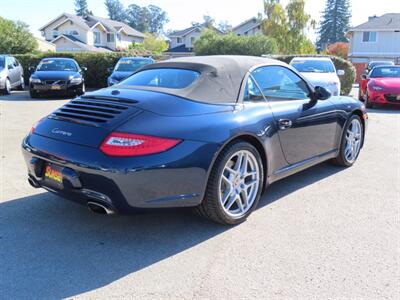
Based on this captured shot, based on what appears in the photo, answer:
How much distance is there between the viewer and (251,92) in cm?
397

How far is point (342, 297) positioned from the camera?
2.62 metres

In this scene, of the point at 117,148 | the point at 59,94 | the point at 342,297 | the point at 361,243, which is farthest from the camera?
the point at 59,94

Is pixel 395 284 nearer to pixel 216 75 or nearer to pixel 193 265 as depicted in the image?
pixel 193 265

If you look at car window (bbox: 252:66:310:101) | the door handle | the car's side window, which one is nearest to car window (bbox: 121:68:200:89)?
the car's side window

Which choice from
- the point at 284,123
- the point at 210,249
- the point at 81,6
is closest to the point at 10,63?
the point at 284,123

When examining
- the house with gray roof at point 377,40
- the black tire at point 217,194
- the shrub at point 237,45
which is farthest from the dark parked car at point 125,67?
the house with gray roof at point 377,40

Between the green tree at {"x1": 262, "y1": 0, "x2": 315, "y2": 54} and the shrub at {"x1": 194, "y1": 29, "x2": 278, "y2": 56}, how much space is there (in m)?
7.96

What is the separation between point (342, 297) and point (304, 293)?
0.78 ft

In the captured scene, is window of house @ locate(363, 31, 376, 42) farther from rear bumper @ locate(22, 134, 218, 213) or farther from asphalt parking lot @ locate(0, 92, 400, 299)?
rear bumper @ locate(22, 134, 218, 213)

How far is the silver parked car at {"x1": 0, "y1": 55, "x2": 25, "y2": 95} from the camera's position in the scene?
15555 millimetres

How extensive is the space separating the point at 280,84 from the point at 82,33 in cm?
5153

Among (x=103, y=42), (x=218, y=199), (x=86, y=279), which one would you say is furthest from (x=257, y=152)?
(x=103, y=42)

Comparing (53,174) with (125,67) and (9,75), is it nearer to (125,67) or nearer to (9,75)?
(125,67)

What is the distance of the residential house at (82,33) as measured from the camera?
49.5 m
